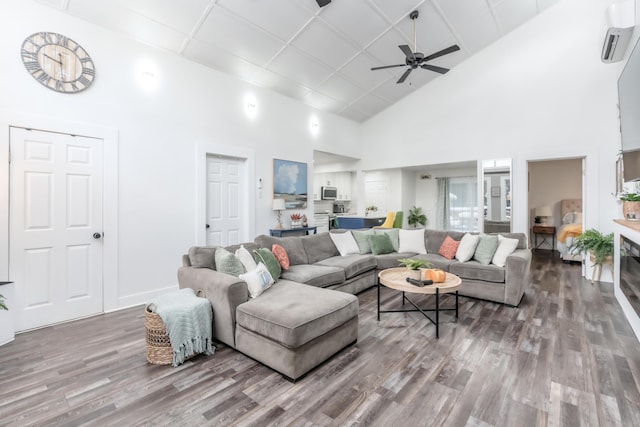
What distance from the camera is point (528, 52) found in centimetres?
534

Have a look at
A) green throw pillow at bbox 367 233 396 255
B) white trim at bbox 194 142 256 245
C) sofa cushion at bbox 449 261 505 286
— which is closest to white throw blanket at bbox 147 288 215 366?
white trim at bbox 194 142 256 245

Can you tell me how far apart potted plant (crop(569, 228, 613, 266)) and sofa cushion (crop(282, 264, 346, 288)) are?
387cm

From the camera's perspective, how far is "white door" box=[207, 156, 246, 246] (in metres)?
4.61

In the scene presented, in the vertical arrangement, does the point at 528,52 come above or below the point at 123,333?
above

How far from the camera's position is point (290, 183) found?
5.76m

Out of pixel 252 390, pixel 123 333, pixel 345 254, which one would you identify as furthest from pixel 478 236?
pixel 123 333

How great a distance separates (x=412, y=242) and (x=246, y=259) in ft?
9.58

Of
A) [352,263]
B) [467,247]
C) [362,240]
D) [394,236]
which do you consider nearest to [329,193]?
[394,236]

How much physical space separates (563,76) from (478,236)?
10.9 feet

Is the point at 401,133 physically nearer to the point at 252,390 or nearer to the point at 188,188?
the point at 188,188

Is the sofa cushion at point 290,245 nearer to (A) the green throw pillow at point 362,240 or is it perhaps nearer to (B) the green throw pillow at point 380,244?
(A) the green throw pillow at point 362,240

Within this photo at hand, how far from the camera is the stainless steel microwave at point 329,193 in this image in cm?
818

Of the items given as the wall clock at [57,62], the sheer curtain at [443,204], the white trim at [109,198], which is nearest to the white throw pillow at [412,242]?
the sheer curtain at [443,204]

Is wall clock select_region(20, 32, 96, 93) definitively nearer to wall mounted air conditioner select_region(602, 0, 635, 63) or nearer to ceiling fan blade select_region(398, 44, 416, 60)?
ceiling fan blade select_region(398, 44, 416, 60)
